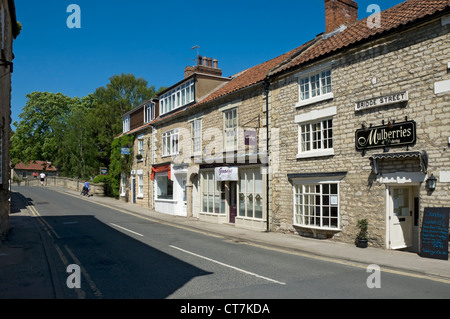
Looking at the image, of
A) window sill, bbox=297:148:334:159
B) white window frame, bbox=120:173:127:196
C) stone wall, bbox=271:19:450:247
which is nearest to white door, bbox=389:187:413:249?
stone wall, bbox=271:19:450:247

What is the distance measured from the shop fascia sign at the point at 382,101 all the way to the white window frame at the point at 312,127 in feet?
3.73

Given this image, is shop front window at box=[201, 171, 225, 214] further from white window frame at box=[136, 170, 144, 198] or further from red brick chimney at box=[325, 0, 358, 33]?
white window frame at box=[136, 170, 144, 198]

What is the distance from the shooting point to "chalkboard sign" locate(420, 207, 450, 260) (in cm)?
1060

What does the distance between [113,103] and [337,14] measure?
35.1 meters

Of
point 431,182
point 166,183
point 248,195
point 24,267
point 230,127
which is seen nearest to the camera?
point 24,267

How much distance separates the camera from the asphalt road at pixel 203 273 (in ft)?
23.6

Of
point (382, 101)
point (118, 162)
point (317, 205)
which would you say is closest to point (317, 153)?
point (317, 205)

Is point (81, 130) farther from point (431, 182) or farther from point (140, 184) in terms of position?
point (431, 182)

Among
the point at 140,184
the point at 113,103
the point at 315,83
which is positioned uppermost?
the point at 113,103

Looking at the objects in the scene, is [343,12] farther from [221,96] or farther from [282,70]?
[221,96]

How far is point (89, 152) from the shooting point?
46969mm

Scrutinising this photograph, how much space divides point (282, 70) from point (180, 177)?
11.9 meters

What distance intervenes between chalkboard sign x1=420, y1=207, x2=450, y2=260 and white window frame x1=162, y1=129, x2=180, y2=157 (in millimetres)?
17233

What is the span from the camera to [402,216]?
1286 cm
